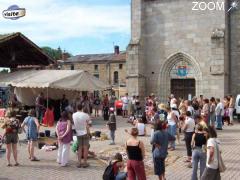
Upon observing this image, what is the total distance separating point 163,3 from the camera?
33188 millimetres

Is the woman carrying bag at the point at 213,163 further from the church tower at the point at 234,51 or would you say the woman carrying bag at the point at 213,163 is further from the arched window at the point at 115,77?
the arched window at the point at 115,77

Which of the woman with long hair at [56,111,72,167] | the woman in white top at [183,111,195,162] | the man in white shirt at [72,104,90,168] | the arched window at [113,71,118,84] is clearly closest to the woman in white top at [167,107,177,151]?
the woman in white top at [183,111,195,162]

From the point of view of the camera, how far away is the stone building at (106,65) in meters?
73.9

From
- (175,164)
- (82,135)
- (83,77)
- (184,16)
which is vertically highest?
(184,16)

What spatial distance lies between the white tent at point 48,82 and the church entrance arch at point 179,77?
22.4ft

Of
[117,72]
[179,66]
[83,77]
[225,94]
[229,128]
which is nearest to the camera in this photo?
[229,128]

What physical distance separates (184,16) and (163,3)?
187 cm

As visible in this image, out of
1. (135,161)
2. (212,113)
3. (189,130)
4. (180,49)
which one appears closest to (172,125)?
(189,130)

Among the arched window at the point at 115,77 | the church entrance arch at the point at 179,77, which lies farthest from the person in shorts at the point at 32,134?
the arched window at the point at 115,77

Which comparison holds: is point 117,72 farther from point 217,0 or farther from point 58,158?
point 58,158

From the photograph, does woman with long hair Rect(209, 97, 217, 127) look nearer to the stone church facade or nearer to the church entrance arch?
the stone church facade

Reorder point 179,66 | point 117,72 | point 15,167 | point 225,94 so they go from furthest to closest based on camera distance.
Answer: point 117,72
point 179,66
point 225,94
point 15,167

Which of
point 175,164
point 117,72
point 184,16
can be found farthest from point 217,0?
point 117,72

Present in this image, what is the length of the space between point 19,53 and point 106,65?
45.0m
